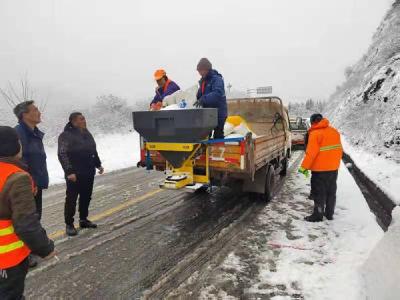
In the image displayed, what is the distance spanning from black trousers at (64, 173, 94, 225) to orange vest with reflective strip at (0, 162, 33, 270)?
2.71 metres

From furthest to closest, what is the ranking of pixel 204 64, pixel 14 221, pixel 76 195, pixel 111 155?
pixel 111 155 < pixel 204 64 < pixel 76 195 < pixel 14 221

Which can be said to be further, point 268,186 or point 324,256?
point 268,186

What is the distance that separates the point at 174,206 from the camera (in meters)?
6.22

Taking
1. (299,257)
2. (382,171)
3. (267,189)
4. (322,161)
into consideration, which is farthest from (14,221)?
(382,171)

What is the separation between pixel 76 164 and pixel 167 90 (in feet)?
7.20

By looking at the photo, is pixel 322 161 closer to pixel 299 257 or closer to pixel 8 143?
pixel 299 257

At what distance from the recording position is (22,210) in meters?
2.09

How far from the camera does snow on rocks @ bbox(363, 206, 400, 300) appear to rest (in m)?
2.59

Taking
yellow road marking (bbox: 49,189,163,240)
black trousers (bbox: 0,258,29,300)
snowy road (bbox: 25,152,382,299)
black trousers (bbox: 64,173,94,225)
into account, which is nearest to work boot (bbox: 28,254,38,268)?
snowy road (bbox: 25,152,382,299)

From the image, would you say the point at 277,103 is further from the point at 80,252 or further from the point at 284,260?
the point at 80,252

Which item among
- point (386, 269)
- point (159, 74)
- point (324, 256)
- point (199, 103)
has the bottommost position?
point (324, 256)

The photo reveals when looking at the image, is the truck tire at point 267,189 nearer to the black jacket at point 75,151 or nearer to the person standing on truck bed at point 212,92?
the person standing on truck bed at point 212,92

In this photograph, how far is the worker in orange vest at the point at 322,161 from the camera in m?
5.42

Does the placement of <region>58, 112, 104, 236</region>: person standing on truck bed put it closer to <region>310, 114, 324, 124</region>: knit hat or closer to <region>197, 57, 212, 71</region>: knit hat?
<region>197, 57, 212, 71</region>: knit hat
